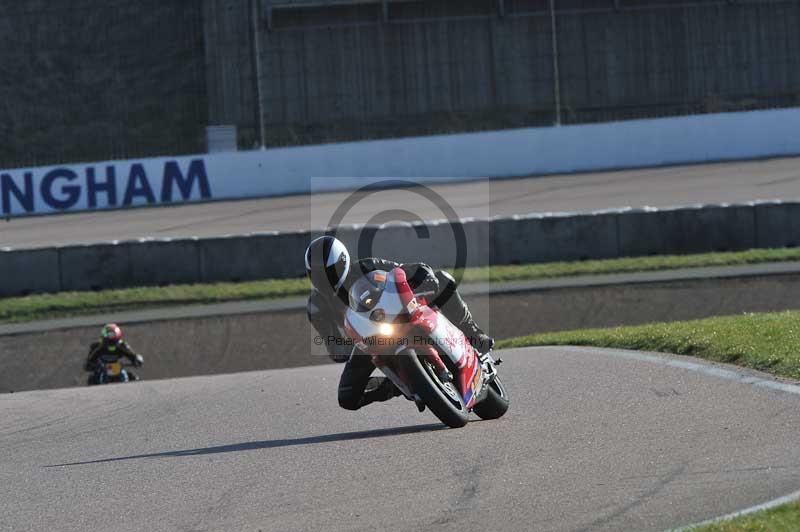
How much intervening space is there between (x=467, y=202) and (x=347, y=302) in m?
20.8

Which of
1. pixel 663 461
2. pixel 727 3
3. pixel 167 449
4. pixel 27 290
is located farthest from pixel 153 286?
pixel 727 3

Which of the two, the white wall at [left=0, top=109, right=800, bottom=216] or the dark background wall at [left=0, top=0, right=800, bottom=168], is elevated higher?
the dark background wall at [left=0, top=0, right=800, bottom=168]

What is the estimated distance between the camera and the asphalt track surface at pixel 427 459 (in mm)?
5277

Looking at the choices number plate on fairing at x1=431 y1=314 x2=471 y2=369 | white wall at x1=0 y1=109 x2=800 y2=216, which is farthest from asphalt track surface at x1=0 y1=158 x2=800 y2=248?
number plate on fairing at x1=431 y1=314 x2=471 y2=369

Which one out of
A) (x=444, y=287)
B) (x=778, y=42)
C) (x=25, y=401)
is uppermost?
(x=778, y=42)

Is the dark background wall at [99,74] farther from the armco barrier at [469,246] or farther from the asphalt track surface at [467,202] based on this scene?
the armco barrier at [469,246]

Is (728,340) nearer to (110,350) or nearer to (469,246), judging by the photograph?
(110,350)

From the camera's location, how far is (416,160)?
31.9m

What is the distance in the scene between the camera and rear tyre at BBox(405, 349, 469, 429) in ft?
22.2

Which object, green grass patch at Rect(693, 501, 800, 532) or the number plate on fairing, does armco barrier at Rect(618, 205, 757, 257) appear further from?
green grass patch at Rect(693, 501, 800, 532)

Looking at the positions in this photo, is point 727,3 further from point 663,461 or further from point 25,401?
point 663,461

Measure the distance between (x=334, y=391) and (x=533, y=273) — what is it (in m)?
11.3

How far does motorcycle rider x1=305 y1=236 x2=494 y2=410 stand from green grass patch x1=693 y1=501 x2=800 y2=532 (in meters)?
2.67

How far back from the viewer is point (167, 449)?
7547 millimetres
